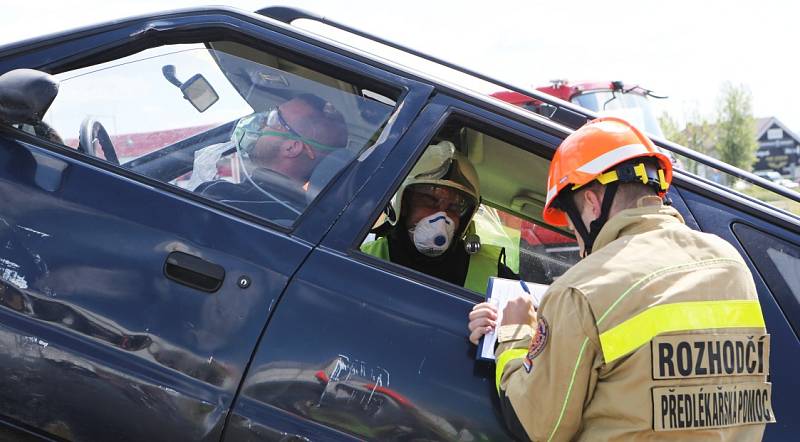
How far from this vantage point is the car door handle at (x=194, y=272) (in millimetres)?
2117

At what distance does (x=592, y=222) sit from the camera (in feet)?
6.95

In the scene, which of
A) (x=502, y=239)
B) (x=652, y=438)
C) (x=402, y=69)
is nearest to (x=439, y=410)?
(x=652, y=438)

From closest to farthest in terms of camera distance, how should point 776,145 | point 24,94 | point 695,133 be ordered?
point 24,94
point 695,133
point 776,145

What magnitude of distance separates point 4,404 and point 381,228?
126cm

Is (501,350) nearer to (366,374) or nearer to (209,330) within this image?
(366,374)

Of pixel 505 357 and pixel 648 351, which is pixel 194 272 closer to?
pixel 505 357

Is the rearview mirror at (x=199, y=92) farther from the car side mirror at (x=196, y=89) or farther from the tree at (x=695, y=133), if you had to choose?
the tree at (x=695, y=133)

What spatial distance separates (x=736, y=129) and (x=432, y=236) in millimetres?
53822

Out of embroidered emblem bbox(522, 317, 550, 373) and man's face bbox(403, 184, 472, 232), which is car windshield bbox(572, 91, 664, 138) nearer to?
man's face bbox(403, 184, 472, 232)

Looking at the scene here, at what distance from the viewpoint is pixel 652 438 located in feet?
5.92

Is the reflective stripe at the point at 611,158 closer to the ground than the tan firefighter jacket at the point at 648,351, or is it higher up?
higher up

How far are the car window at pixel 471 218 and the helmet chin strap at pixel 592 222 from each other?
0.54 m

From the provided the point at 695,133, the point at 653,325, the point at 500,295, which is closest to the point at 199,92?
the point at 500,295

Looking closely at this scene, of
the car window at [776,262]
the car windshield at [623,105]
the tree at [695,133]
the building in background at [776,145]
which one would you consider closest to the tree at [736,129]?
the tree at [695,133]
